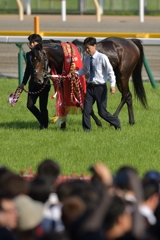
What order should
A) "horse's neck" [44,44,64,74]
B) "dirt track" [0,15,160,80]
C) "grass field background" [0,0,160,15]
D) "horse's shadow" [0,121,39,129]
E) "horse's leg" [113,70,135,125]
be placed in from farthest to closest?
"grass field background" [0,0,160,15], "dirt track" [0,15,160,80], "horse's leg" [113,70,135,125], "horse's shadow" [0,121,39,129], "horse's neck" [44,44,64,74]

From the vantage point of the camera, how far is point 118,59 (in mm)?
13070

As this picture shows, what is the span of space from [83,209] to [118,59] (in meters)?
8.79

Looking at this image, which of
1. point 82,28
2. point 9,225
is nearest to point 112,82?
point 9,225

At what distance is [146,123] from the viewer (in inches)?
509

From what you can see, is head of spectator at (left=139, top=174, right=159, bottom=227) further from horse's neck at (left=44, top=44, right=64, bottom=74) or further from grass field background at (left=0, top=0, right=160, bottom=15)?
grass field background at (left=0, top=0, right=160, bottom=15)

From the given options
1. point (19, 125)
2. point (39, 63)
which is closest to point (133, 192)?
point (39, 63)

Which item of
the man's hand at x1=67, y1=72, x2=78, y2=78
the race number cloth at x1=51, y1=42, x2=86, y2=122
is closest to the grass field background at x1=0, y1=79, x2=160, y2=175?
the race number cloth at x1=51, y1=42, x2=86, y2=122

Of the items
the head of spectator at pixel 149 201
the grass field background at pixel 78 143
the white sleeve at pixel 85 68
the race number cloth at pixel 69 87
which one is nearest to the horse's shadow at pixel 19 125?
the grass field background at pixel 78 143

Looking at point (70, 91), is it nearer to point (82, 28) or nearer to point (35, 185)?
point (35, 185)

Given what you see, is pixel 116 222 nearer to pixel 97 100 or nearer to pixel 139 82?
pixel 97 100

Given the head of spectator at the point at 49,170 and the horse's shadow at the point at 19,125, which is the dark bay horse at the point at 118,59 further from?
the head of spectator at the point at 49,170

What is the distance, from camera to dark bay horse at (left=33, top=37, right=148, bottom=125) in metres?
11.8

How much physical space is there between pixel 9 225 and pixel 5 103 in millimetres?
10762

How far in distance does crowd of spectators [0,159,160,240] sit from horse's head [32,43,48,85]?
21.4ft
